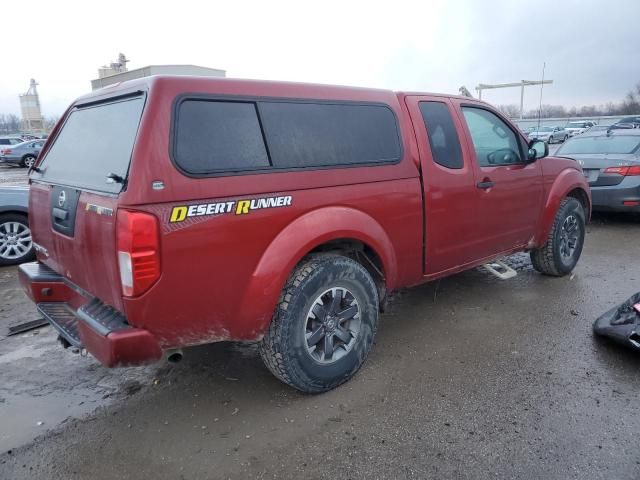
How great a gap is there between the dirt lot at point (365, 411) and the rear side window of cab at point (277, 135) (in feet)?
4.95

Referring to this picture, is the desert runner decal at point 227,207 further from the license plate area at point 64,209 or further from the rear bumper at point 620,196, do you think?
the rear bumper at point 620,196

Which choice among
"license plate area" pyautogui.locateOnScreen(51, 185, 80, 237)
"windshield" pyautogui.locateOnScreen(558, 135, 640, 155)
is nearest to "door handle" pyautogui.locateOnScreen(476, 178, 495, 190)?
"license plate area" pyautogui.locateOnScreen(51, 185, 80, 237)

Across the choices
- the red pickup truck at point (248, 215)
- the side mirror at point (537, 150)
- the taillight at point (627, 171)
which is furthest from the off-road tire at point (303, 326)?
the taillight at point (627, 171)

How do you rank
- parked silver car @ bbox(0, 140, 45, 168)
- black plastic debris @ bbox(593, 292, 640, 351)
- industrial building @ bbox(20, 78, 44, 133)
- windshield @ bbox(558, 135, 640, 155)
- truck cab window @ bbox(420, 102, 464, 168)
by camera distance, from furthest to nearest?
1. industrial building @ bbox(20, 78, 44, 133)
2. parked silver car @ bbox(0, 140, 45, 168)
3. windshield @ bbox(558, 135, 640, 155)
4. truck cab window @ bbox(420, 102, 464, 168)
5. black plastic debris @ bbox(593, 292, 640, 351)

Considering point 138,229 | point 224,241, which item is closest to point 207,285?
point 224,241

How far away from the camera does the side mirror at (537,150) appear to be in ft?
15.0

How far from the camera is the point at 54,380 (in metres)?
3.41

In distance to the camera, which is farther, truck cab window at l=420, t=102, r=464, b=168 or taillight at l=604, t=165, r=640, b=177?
taillight at l=604, t=165, r=640, b=177

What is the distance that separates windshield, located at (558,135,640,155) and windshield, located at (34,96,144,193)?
812 cm

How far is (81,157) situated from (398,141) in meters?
2.15

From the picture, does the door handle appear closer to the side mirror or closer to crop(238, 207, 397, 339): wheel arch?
the side mirror

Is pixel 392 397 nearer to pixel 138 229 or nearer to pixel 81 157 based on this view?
pixel 138 229

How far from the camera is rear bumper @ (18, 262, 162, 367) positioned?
2396mm

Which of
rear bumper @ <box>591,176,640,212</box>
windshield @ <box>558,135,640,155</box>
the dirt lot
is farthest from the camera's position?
windshield @ <box>558,135,640,155</box>
